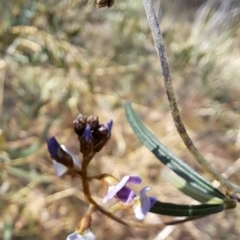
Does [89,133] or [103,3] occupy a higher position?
[103,3]

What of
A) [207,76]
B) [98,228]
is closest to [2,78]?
[98,228]

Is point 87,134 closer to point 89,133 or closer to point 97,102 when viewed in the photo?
point 89,133

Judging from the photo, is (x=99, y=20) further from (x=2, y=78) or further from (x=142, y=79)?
(x=2, y=78)

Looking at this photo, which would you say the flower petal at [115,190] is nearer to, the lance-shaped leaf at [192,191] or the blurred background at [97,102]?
the lance-shaped leaf at [192,191]

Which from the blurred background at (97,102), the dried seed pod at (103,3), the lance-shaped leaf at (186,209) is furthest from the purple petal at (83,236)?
the blurred background at (97,102)

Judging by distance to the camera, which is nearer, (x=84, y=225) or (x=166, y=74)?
(x=166, y=74)

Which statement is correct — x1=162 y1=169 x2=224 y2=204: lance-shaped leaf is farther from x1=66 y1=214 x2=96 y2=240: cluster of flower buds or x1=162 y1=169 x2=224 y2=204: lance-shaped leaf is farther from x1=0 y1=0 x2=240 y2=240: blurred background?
x1=0 y1=0 x2=240 y2=240: blurred background

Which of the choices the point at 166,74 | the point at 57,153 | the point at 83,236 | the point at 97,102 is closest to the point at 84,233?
the point at 83,236
